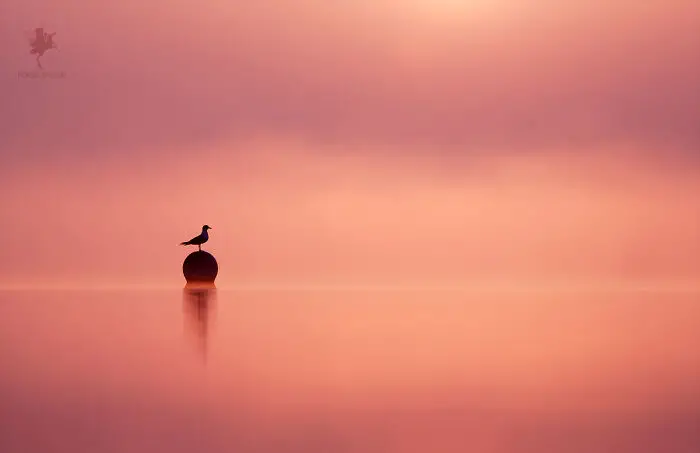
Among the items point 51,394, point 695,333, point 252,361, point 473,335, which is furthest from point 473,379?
point 695,333

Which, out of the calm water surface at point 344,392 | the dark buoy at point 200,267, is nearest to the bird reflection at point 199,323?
the calm water surface at point 344,392

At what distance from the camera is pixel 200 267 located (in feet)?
265

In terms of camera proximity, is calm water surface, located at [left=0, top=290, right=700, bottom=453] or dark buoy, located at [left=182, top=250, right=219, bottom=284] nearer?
calm water surface, located at [left=0, top=290, right=700, bottom=453]

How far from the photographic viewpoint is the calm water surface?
14.5m

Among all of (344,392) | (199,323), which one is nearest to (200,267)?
(199,323)

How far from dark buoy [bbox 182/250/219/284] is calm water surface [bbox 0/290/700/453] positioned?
143 feet

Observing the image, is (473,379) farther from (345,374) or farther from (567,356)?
(567,356)

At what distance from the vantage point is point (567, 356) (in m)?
27.8

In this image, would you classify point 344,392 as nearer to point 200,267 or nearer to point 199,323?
point 199,323

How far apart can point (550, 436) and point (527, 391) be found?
5.08 m

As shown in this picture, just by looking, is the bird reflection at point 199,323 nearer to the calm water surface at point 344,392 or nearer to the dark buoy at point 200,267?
the calm water surface at point 344,392

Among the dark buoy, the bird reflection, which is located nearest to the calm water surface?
the bird reflection

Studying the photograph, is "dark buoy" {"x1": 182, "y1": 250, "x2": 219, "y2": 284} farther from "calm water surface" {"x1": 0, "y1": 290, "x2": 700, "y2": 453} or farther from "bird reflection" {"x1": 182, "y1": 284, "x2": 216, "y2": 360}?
"calm water surface" {"x1": 0, "y1": 290, "x2": 700, "y2": 453}

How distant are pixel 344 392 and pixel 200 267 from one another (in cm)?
6225
